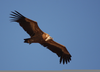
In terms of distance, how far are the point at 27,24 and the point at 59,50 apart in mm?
3808

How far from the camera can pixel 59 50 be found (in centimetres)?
1202

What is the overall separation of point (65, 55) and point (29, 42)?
385 centimetres

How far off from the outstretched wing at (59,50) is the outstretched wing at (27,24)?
1.71 meters

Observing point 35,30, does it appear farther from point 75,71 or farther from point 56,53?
point 75,71

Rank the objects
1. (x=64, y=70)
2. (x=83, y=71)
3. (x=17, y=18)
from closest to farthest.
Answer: (x=83, y=71)
(x=64, y=70)
(x=17, y=18)

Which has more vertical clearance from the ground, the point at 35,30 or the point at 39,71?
the point at 35,30

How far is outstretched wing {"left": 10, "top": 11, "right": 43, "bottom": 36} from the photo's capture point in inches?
398

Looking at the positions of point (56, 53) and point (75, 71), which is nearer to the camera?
point (75, 71)

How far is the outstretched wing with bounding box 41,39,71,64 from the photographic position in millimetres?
11644

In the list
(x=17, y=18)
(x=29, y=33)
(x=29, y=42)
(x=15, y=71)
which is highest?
(x=17, y=18)

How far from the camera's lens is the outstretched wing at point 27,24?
10.1 metres

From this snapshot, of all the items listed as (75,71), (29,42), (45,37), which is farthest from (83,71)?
(29,42)

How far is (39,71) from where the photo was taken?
8188 millimetres

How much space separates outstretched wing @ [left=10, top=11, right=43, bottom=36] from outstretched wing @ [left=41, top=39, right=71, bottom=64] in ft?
5.61
